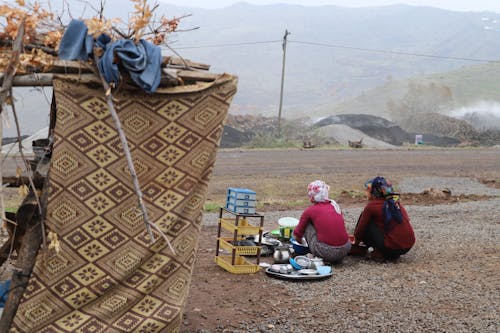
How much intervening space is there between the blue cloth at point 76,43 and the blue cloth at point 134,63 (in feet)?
0.50

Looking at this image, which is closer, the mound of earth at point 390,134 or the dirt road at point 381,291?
the dirt road at point 381,291

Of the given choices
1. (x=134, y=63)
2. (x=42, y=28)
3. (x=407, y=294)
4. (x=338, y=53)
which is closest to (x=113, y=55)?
(x=134, y=63)

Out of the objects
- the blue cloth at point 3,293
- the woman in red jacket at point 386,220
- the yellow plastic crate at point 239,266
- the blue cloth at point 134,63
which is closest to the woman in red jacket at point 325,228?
the woman in red jacket at point 386,220

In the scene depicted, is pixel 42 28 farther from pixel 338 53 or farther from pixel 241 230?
pixel 338 53

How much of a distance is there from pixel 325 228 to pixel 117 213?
355cm

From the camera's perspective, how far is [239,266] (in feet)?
25.5

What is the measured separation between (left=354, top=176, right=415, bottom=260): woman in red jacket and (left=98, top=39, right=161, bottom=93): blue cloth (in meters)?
4.12

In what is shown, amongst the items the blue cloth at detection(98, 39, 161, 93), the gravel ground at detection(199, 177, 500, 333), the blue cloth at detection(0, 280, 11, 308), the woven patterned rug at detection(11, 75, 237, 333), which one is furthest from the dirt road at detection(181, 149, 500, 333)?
the blue cloth at detection(98, 39, 161, 93)

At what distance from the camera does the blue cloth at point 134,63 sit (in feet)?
16.2

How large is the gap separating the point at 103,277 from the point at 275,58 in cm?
11278

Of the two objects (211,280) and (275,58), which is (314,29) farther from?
(211,280)

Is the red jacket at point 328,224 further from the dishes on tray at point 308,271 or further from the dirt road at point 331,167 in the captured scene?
the dirt road at point 331,167

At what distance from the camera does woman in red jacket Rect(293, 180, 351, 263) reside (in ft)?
26.7

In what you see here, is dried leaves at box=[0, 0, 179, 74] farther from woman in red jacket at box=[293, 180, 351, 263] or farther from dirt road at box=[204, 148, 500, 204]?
dirt road at box=[204, 148, 500, 204]
